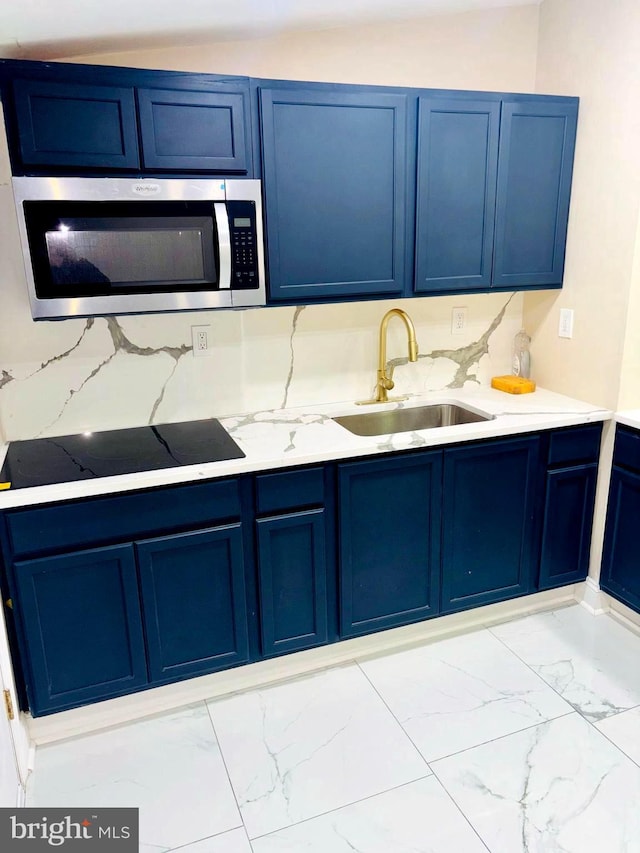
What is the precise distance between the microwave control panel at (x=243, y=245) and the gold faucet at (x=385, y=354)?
0.66 m

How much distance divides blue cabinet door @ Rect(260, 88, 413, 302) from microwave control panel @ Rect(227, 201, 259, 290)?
9 centimetres

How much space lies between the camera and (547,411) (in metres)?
2.55

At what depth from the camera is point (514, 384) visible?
9.23ft

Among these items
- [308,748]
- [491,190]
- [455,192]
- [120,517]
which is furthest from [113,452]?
[491,190]

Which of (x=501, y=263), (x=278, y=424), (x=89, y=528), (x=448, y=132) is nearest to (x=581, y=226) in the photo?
(x=501, y=263)

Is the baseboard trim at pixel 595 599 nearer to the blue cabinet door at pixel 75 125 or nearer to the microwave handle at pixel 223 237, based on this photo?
the microwave handle at pixel 223 237

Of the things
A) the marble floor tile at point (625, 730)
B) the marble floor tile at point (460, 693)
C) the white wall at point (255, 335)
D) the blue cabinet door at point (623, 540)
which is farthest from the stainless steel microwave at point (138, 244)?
the marble floor tile at point (625, 730)

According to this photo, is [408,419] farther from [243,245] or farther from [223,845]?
[223,845]

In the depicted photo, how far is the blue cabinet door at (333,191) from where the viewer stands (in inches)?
83.9

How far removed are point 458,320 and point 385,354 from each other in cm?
42

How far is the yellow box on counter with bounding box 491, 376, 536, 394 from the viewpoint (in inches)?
110

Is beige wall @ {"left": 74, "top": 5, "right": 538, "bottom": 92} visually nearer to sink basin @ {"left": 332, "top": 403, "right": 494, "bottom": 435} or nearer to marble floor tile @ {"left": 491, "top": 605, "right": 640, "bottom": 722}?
sink basin @ {"left": 332, "top": 403, "right": 494, "bottom": 435}

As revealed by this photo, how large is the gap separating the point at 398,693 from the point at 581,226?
1944 millimetres

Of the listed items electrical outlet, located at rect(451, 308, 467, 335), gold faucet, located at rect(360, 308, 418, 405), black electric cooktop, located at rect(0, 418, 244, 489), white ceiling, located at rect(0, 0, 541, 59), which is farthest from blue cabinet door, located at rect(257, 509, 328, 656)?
white ceiling, located at rect(0, 0, 541, 59)
